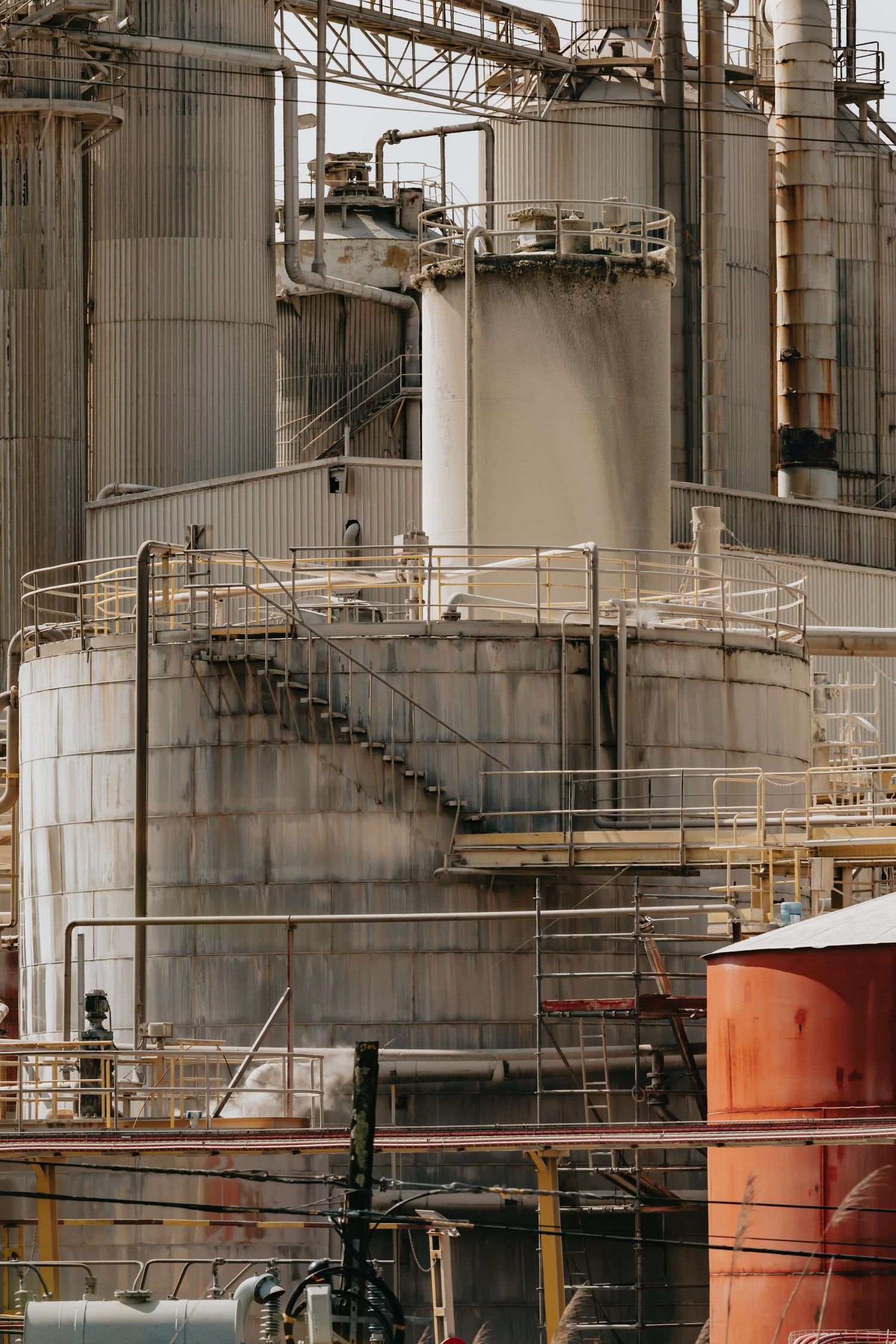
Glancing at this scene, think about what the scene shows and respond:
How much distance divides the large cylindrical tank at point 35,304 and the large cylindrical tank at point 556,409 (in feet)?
43.4

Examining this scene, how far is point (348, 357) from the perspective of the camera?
50.4 metres

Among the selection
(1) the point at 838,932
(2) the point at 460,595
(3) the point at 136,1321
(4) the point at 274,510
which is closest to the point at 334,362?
(4) the point at 274,510

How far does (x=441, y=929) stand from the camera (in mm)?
25922

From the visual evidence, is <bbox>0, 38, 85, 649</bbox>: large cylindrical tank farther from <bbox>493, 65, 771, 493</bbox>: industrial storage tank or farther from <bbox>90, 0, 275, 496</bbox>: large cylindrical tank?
<bbox>493, 65, 771, 493</bbox>: industrial storage tank

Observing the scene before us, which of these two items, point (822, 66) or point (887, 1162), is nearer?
point (887, 1162)

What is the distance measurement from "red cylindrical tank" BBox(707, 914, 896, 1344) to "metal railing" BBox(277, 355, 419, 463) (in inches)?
1211

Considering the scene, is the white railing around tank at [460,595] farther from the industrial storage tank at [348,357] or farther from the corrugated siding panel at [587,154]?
the corrugated siding panel at [587,154]

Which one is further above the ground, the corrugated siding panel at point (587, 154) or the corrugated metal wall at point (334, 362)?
the corrugated siding panel at point (587, 154)

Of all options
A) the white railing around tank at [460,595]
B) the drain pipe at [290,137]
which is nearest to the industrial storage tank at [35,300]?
the drain pipe at [290,137]

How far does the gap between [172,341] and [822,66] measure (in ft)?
50.8

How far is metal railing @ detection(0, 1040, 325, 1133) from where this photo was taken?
76.9 ft

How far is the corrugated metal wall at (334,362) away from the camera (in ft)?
165

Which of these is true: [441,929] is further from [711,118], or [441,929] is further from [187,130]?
[711,118]

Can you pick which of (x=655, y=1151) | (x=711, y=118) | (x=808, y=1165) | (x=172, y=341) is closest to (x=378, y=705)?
(x=655, y=1151)
